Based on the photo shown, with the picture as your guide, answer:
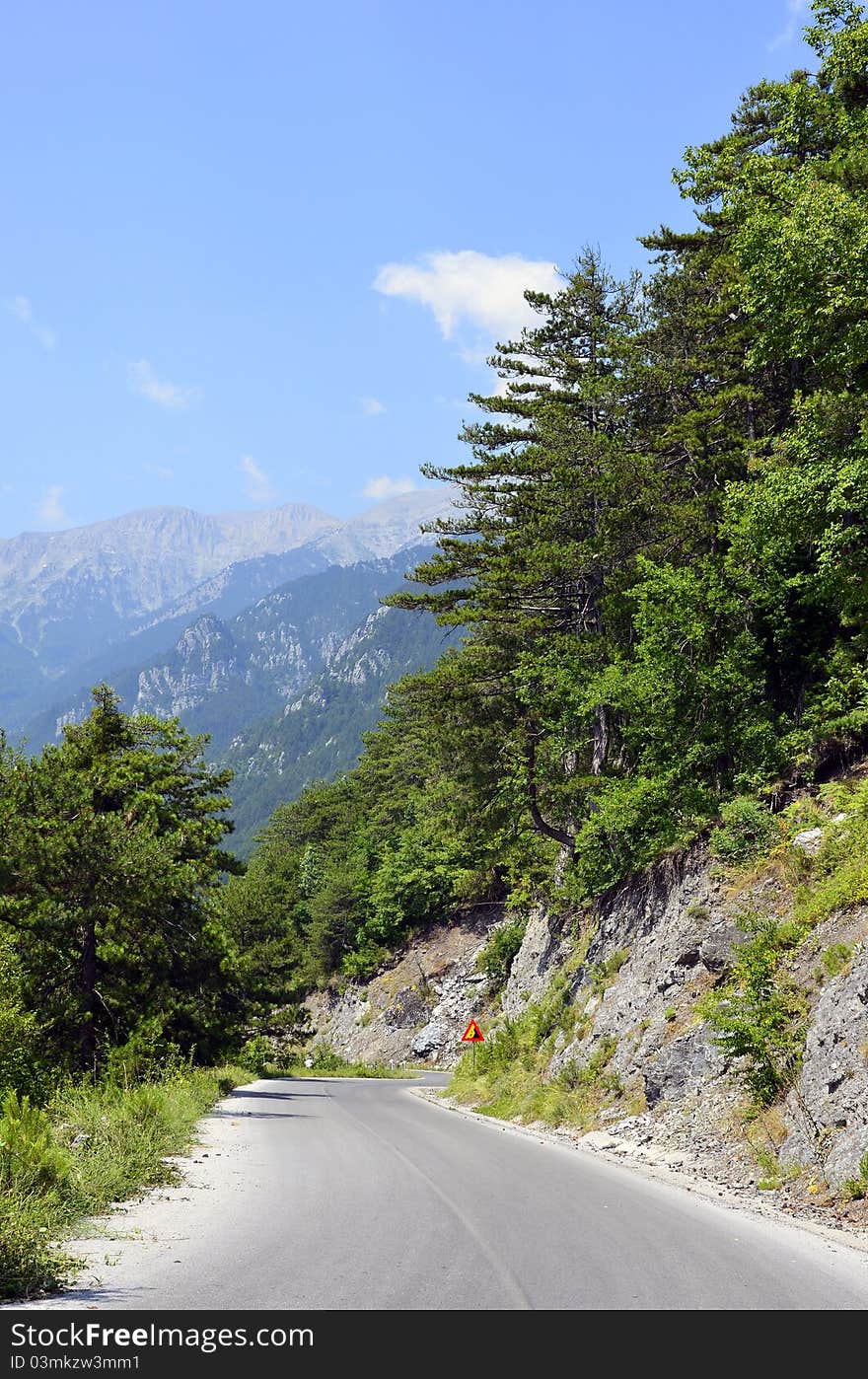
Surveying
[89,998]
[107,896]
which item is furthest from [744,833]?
[89,998]

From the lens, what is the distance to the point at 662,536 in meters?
29.5

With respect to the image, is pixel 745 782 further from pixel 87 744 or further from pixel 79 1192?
pixel 87 744

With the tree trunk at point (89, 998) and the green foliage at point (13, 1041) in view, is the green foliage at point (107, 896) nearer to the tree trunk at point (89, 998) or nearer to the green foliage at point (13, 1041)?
the tree trunk at point (89, 998)

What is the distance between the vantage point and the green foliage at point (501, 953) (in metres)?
47.8

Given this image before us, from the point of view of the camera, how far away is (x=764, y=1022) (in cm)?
1459

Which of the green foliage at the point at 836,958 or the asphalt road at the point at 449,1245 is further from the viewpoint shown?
the green foliage at the point at 836,958

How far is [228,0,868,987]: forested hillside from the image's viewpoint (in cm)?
1997

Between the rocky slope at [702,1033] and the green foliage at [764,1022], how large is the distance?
0.20 meters

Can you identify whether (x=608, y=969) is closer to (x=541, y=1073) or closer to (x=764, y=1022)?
(x=541, y=1073)

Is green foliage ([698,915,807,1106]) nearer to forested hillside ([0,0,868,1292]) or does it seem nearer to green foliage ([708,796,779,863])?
forested hillside ([0,0,868,1292])

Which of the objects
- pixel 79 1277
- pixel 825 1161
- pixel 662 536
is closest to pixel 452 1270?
pixel 79 1277

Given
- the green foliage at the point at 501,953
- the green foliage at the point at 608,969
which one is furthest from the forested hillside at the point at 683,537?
the green foliage at the point at 501,953

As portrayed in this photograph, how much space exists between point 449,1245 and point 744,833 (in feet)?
45.4

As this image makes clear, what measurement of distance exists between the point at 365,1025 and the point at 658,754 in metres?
47.7
